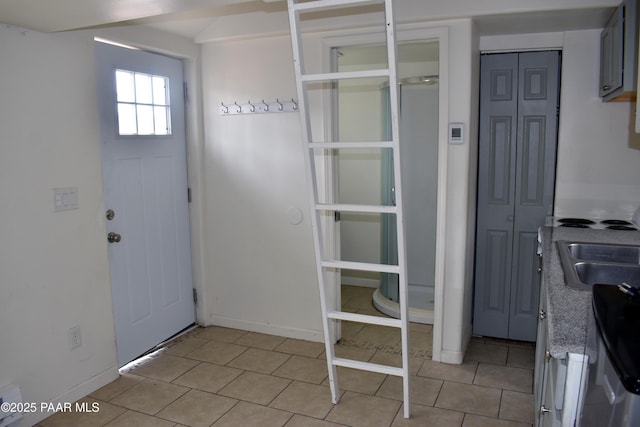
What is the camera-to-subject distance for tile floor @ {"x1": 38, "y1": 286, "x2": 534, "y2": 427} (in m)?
2.60

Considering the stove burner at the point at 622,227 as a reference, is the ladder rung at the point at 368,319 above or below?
below

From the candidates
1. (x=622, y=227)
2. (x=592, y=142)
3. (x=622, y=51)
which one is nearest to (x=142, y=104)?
(x=622, y=51)

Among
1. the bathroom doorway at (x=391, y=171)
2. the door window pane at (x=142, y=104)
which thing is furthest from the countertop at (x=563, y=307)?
the door window pane at (x=142, y=104)

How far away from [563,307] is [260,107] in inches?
95.6

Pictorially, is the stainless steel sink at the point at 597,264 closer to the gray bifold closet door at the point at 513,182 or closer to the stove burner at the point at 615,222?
the stove burner at the point at 615,222

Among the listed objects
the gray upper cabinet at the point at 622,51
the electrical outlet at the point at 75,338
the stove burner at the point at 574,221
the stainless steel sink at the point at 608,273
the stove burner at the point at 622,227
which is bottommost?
the electrical outlet at the point at 75,338

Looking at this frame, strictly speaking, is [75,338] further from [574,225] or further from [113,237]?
[574,225]

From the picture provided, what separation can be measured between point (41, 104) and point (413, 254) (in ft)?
9.49

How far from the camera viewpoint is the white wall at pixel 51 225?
2.41 meters

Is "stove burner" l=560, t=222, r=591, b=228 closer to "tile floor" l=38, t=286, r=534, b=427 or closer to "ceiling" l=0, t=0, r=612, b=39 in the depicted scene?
"tile floor" l=38, t=286, r=534, b=427

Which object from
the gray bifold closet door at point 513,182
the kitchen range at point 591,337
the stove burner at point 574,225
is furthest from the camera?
the gray bifold closet door at point 513,182

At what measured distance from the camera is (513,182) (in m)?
3.46

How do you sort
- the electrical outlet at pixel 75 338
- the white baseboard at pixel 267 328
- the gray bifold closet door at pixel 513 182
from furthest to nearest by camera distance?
the white baseboard at pixel 267 328 → the gray bifold closet door at pixel 513 182 → the electrical outlet at pixel 75 338

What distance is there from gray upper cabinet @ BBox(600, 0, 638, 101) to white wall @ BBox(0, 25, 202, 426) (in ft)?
8.66
